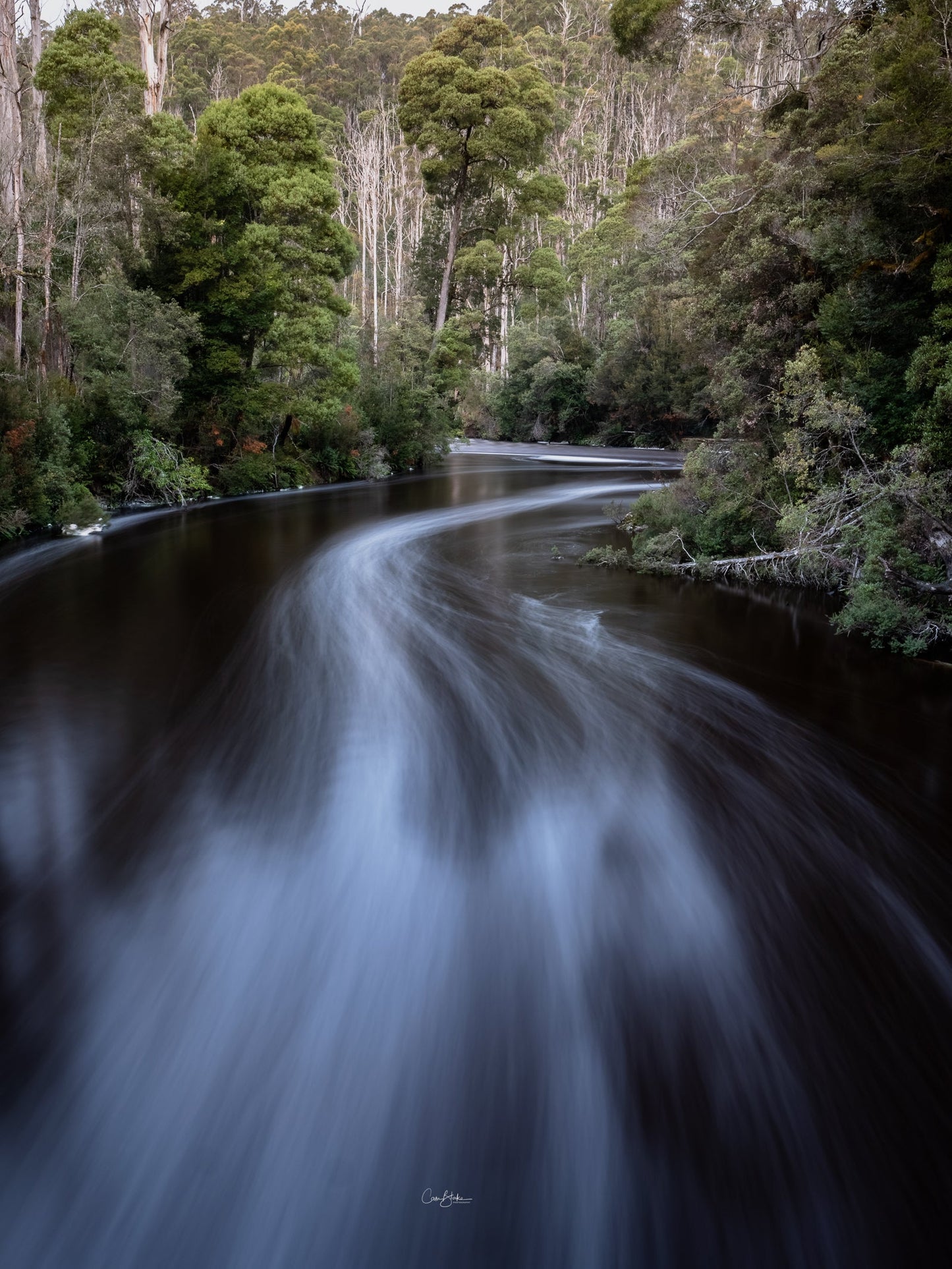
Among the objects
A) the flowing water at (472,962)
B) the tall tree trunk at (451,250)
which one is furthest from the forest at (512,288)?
the flowing water at (472,962)

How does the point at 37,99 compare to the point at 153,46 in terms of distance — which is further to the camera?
the point at 153,46

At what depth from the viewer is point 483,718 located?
683 centimetres

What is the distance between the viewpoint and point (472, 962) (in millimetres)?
3822

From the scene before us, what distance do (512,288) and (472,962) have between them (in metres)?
42.7

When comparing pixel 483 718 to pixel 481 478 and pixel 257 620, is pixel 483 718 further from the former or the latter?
pixel 481 478

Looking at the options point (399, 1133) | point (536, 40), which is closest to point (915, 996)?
point (399, 1133)

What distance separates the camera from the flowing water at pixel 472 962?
8.66 feet

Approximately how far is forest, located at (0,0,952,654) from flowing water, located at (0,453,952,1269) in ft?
9.21

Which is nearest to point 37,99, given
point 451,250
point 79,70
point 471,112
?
point 79,70

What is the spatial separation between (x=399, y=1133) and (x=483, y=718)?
13.3 feet

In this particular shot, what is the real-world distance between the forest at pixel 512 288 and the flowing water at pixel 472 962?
281cm

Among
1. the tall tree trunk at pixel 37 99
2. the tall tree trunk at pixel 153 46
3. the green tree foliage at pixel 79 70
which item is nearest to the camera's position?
the tall tree trunk at pixel 37 99

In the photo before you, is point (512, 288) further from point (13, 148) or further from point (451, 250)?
point (13, 148)

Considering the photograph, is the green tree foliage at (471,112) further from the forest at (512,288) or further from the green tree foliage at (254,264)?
the green tree foliage at (254,264)
